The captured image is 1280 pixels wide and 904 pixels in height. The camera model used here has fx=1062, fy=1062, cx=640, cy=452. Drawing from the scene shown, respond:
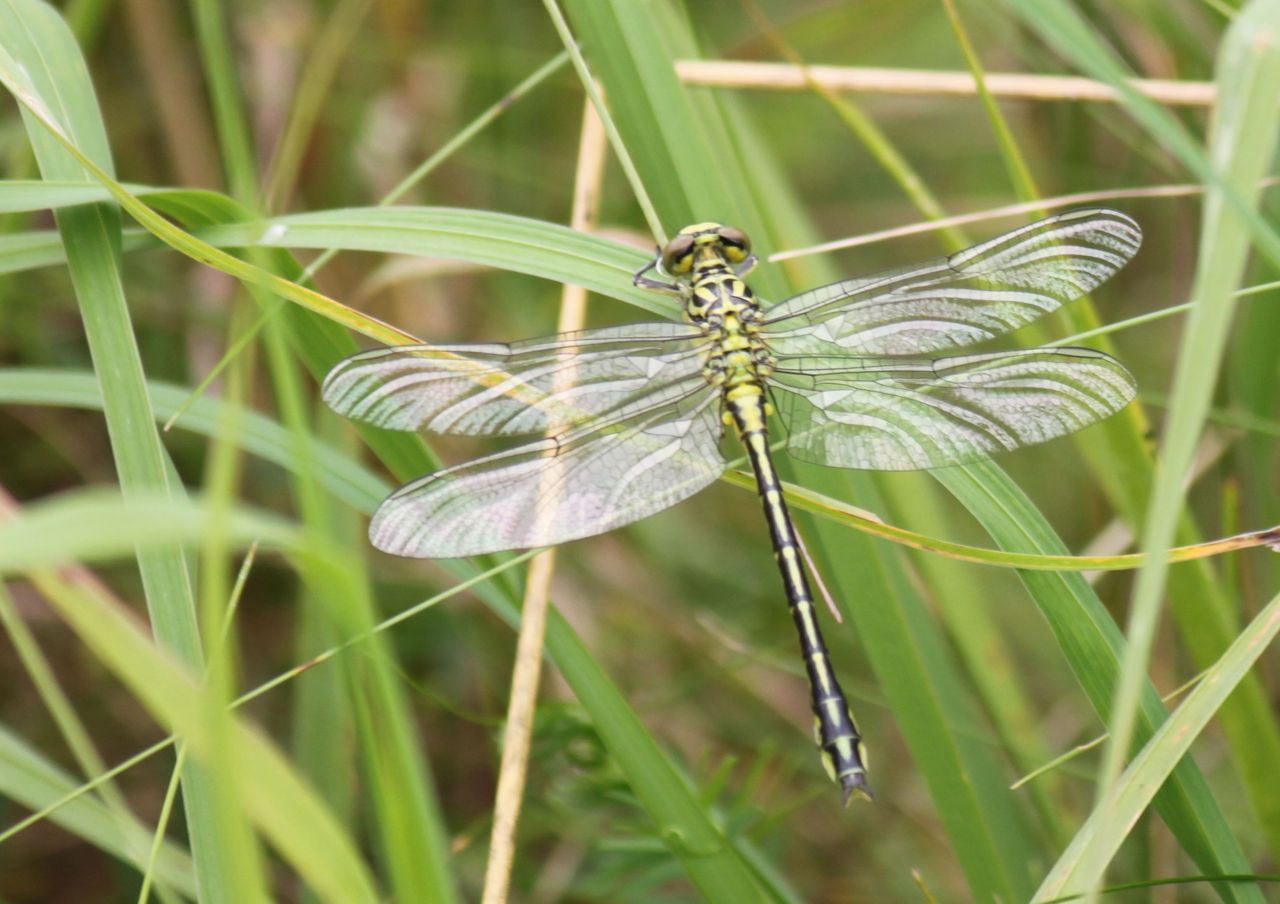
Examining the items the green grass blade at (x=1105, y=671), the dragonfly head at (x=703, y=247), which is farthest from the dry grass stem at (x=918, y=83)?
the green grass blade at (x=1105, y=671)

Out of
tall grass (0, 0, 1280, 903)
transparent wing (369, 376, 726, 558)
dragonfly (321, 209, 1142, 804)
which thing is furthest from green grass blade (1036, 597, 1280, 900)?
transparent wing (369, 376, 726, 558)

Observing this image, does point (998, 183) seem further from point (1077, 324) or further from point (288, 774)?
point (288, 774)

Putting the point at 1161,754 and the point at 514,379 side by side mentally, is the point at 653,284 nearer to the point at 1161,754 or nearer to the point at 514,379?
the point at 514,379

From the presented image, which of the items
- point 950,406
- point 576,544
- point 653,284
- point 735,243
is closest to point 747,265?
point 735,243

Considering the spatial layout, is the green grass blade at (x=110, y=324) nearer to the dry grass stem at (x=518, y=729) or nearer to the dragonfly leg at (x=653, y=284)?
the dry grass stem at (x=518, y=729)

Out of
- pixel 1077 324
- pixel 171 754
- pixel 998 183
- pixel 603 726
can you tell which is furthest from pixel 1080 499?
pixel 171 754

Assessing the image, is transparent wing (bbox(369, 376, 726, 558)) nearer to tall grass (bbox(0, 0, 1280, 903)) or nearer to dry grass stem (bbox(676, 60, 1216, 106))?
tall grass (bbox(0, 0, 1280, 903))

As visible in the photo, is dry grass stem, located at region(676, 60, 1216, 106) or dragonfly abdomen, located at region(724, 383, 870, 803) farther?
dry grass stem, located at region(676, 60, 1216, 106)

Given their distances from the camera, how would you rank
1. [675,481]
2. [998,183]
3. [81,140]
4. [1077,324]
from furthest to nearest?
[998,183], [1077,324], [675,481], [81,140]
